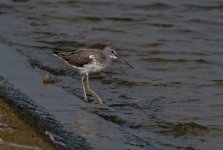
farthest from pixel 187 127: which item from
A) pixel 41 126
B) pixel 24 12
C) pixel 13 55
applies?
pixel 24 12

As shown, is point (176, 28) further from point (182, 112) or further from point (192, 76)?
point (182, 112)

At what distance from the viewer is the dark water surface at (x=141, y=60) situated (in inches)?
319

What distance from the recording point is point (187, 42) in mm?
13398

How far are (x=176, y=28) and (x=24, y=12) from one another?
4.23 m

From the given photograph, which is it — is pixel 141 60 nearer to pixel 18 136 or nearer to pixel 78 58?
pixel 78 58

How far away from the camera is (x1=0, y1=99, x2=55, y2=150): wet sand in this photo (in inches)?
221

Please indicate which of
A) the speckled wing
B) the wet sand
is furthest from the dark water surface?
the wet sand

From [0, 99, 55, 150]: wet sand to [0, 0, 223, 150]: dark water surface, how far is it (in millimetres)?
918

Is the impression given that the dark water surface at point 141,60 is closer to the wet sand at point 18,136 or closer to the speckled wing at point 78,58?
the speckled wing at point 78,58

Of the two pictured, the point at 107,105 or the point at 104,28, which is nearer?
the point at 107,105

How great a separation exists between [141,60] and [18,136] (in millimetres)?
6755

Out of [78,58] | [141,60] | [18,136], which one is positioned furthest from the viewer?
[141,60]

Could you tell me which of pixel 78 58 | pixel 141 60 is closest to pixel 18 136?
pixel 78 58

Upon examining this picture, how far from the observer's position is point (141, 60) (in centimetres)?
1234
